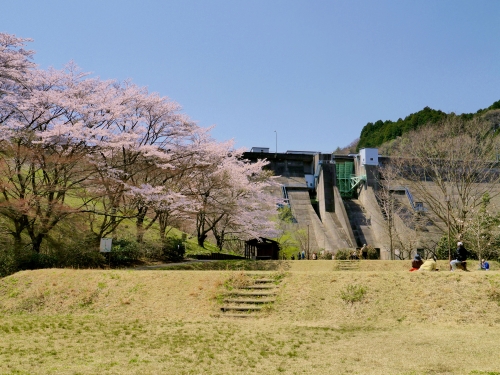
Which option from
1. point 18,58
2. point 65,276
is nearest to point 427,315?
point 65,276

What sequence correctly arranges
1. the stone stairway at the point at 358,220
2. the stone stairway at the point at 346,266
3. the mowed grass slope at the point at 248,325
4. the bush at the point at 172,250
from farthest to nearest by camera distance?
the stone stairway at the point at 358,220 → the stone stairway at the point at 346,266 → the bush at the point at 172,250 → the mowed grass slope at the point at 248,325

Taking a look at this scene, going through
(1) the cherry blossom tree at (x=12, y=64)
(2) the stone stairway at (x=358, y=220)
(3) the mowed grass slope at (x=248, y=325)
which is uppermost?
(1) the cherry blossom tree at (x=12, y=64)

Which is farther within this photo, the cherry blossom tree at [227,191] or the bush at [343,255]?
the bush at [343,255]

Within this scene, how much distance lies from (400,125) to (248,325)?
247 ft

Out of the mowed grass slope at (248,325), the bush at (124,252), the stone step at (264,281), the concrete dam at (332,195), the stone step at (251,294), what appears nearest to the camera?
the mowed grass slope at (248,325)

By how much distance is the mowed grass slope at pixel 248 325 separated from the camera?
7.81 metres

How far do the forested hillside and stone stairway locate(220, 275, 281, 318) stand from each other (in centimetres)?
6384

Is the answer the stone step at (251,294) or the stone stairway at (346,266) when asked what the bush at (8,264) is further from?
the stone stairway at (346,266)

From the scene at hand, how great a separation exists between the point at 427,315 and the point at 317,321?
2.78 m

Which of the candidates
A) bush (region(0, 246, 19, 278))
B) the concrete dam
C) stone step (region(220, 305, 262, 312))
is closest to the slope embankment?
stone step (region(220, 305, 262, 312))

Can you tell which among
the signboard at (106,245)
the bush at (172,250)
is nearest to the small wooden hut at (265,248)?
the bush at (172,250)

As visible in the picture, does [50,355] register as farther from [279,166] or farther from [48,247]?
[279,166]

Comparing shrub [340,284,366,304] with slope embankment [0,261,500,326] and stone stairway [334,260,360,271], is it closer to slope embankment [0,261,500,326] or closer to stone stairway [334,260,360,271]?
slope embankment [0,261,500,326]

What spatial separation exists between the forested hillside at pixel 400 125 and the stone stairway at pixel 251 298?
63843mm
